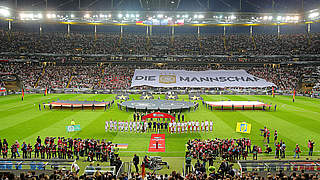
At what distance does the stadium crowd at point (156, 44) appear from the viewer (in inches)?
2985

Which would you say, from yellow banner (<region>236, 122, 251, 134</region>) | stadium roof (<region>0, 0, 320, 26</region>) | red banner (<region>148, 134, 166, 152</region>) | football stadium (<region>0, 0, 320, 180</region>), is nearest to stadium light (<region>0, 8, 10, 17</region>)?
stadium roof (<region>0, 0, 320, 26</region>)

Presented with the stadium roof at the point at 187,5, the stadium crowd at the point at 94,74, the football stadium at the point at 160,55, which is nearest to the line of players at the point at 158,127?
the football stadium at the point at 160,55

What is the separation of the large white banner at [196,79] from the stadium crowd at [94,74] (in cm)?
313

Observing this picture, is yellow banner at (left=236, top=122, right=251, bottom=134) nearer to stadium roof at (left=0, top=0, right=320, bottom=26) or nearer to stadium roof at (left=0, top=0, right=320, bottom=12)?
stadium roof at (left=0, top=0, right=320, bottom=26)

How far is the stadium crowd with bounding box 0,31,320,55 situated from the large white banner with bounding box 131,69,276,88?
9.80 m

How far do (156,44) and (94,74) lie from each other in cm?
2570

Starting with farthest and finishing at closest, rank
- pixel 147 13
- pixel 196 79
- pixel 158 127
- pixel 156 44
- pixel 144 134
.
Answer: pixel 156 44, pixel 147 13, pixel 196 79, pixel 158 127, pixel 144 134

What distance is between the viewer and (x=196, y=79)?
67.1m

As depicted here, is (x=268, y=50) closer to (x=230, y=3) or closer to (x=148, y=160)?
(x=230, y=3)

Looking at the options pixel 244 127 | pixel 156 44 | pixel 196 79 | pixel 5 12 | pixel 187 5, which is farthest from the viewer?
pixel 156 44

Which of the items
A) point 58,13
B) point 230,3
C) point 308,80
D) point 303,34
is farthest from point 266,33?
point 58,13

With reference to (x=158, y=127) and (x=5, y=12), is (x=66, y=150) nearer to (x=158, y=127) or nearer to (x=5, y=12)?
(x=158, y=127)

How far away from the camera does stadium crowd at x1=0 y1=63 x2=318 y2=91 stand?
62.5 metres

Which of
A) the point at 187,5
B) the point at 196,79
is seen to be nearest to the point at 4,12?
the point at 187,5
